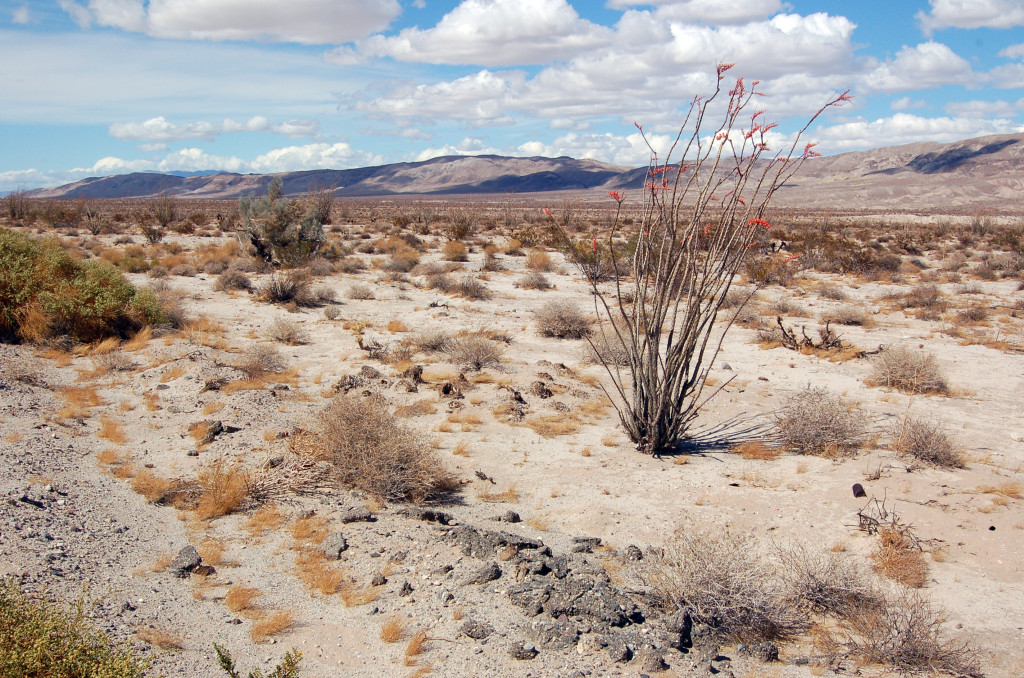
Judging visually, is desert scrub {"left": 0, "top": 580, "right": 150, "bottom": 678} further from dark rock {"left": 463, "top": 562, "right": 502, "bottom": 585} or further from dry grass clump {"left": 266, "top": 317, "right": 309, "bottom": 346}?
dry grass clump {"left": 266, "top": 317, "right": 309, "bottom": 346}

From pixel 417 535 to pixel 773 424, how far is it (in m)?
4.94

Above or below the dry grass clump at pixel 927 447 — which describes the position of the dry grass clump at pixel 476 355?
above

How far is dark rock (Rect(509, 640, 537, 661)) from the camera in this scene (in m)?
3.83

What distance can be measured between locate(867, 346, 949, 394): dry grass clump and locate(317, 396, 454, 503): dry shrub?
7.11 meters

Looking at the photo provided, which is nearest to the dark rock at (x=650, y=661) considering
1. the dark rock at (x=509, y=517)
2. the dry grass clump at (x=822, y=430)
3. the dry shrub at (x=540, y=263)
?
the dark rock at (x=509, y=517)

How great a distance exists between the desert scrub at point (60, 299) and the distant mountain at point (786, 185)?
6210 centimetres

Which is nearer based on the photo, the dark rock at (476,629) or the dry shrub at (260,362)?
the dark rock at (476,629)

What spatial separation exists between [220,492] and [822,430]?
19.4ft

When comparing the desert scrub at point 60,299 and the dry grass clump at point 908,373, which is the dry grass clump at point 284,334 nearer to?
the desert scrub at point 60,299

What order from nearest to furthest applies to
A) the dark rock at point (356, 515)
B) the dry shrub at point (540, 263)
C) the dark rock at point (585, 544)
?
the dark rock at point (585, 544) < the dark rock at point (356, 515) < the dry shrub at point (540, 263)

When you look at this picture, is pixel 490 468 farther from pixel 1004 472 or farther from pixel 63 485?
pixel 1004 472

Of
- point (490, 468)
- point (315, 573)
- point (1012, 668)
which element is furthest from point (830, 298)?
point (315, 573)

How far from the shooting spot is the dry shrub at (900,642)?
12.3 ft

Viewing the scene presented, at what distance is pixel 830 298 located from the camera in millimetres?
17688
